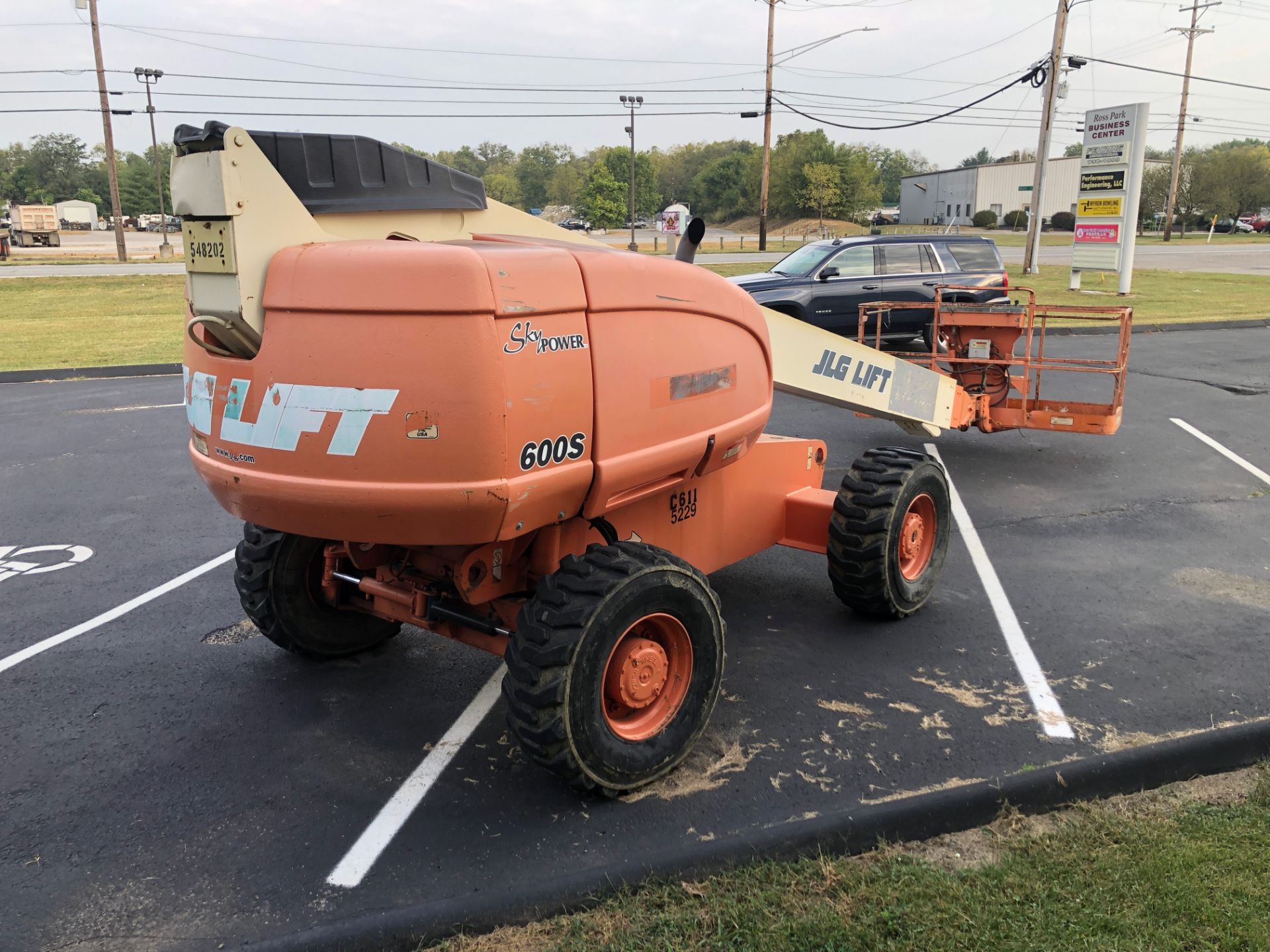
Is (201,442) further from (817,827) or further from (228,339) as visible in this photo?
(817,827)

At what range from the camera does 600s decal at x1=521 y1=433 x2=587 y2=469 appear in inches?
120

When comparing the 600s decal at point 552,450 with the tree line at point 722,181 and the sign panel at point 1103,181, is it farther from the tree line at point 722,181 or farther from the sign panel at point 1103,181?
the tree line at point 722,181

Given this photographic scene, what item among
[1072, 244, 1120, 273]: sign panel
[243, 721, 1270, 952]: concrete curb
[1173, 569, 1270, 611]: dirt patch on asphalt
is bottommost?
[1173, 569, 1270, 611]: dirt patch on asphalt

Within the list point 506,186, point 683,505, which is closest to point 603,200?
point 506,186

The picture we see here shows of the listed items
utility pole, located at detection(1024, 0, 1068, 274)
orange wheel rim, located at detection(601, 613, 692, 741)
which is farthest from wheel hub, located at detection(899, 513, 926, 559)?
utility pole, located at detection(1024, 0, 1068, 274)

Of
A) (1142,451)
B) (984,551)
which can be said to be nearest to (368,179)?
(984,551)

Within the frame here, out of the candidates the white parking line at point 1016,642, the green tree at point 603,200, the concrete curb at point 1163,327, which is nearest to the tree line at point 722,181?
the green tree at point 603,200

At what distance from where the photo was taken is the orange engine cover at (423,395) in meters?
2.88

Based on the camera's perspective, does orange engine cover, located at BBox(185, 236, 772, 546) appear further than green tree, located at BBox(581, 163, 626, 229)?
No

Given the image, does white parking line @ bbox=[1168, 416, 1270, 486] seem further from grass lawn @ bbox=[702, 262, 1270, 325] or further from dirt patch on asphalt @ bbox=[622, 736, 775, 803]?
dirt patch on asphalt @ bbox=[622, 736, 775, 803]

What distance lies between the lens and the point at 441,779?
12.2 ft

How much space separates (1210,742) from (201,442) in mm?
3998

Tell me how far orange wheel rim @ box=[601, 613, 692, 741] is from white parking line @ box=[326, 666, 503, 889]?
778mm

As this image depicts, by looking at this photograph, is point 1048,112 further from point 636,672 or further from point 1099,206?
point 636,672
